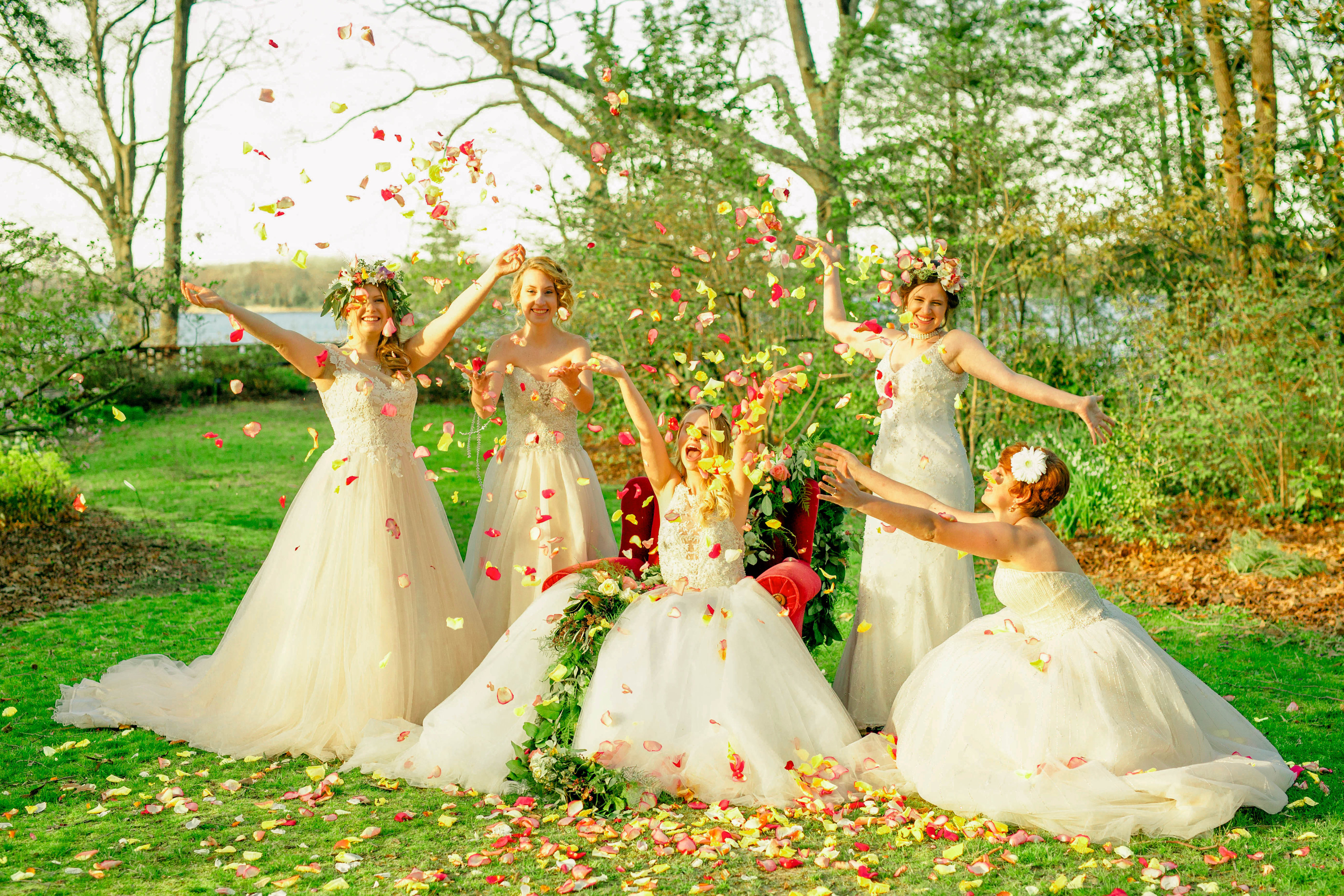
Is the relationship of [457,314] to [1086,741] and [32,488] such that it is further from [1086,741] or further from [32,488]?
[32,488]

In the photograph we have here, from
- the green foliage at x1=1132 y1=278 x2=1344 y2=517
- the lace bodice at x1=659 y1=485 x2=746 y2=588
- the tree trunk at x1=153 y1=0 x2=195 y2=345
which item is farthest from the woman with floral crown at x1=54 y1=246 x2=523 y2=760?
the tree trunk at x1=153 y1=0 x2=195 y2=345

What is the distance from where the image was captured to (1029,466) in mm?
3932

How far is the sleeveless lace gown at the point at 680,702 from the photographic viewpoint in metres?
3.95

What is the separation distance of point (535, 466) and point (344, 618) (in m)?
1.10

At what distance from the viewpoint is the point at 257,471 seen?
528 inches

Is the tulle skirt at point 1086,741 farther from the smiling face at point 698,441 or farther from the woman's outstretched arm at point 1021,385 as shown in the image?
the smiling face at point 698,441

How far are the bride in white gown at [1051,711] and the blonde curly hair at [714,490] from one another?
0.69 m

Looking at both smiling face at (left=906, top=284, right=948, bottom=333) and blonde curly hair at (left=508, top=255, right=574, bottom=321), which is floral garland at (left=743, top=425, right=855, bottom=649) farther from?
blonde curly hair at (left=508, top=255, right=574, bottom=321)

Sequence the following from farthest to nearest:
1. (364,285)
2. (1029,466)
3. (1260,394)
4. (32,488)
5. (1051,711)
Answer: (32,488), (1260,394), (364,285), (1029,466), (1051,711)

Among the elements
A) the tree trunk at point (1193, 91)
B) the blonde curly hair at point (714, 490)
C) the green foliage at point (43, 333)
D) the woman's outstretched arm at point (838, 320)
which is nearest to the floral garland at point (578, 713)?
the blonde curly hair at point (714, 490)

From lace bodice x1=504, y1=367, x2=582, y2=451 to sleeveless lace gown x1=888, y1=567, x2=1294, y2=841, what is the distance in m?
2.04

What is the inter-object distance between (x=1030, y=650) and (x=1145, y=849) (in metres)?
0.77

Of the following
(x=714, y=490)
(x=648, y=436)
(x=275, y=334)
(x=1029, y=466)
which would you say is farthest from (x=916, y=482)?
(x=275, y=334)

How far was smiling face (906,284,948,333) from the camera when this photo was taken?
4.78 meters
